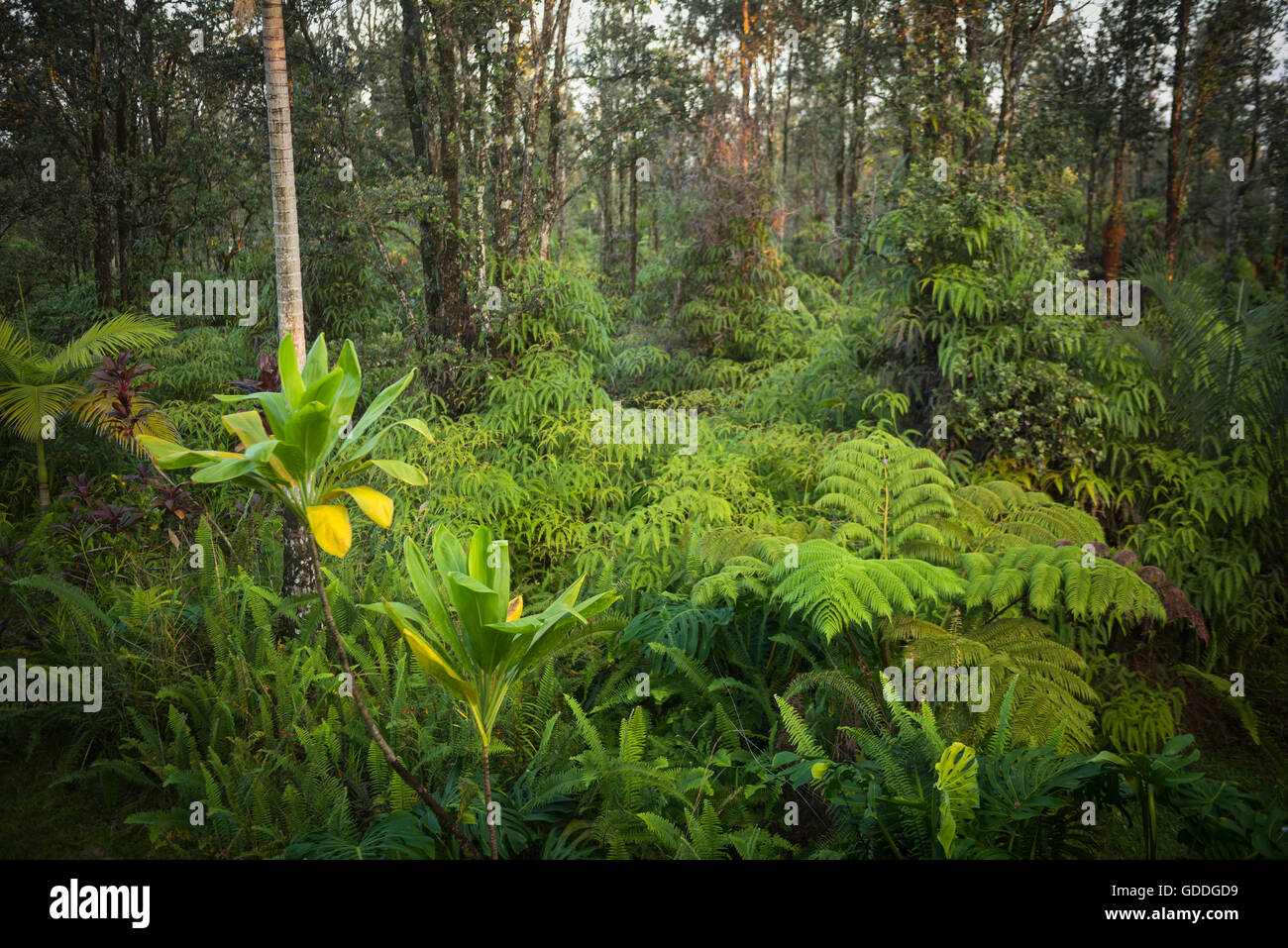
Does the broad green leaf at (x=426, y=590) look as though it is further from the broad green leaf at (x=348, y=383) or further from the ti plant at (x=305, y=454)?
the broad green leaf at (x=348, y=383)

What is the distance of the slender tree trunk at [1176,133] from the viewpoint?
8797 mm

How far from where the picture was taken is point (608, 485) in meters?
5.71

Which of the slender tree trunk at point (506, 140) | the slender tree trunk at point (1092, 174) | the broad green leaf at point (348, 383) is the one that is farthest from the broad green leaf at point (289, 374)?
the slender tree trunk at point (1092, 174)

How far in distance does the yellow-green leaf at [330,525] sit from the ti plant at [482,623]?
179 mm

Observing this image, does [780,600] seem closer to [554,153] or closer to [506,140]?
[506,140]

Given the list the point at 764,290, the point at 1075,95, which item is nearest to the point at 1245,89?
the point at 1075,95

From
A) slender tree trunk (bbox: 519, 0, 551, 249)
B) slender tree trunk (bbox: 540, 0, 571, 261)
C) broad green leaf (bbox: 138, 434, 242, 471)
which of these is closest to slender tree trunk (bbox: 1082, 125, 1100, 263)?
slender tree trunk (bbox: 540, 0, 571, 261)

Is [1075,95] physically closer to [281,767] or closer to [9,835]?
[281,767]

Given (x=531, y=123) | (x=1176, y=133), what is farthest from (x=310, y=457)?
(x=1176, y=133)

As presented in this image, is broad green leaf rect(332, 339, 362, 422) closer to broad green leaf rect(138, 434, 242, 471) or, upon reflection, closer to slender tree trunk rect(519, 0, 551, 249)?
broad green leaf rect(138, 434, 242, 471)

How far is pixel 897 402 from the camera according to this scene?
5.72 metres

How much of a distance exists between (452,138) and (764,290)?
4.49m

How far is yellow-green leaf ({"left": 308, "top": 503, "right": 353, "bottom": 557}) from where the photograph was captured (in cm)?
223

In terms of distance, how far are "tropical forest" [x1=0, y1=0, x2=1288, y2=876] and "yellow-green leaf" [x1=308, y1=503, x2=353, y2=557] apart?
0.05ft
